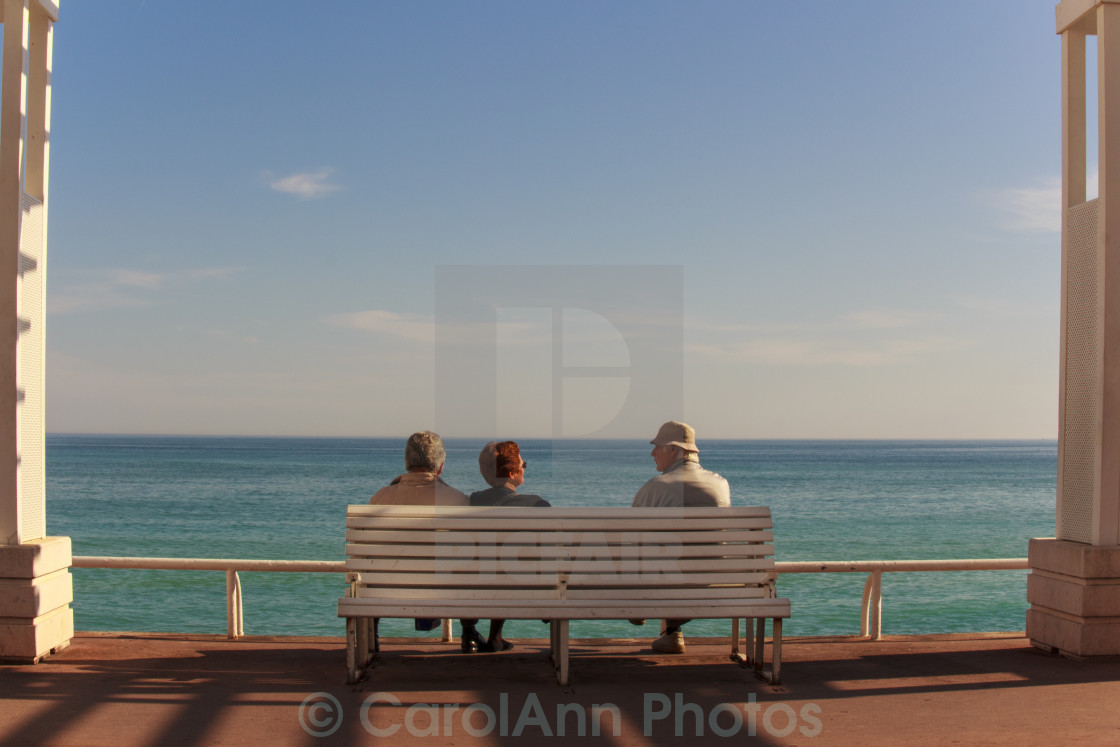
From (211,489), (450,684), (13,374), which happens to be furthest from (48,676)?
(211,489)

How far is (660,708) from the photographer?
392 cm

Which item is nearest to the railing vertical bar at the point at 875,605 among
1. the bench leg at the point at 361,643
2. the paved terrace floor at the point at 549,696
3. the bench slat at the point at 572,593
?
the paved terrace floor at the point at 549,696

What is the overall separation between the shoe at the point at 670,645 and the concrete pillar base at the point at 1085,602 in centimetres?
214

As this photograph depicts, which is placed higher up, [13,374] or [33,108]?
[33,108]

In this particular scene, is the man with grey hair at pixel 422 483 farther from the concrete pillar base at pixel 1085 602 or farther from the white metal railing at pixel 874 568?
the concrete pillar base at pixel 1085 602

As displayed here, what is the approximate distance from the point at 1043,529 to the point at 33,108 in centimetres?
4236

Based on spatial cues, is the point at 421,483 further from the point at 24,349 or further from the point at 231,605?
the point at 24,349

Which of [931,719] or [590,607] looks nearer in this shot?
[931,719]

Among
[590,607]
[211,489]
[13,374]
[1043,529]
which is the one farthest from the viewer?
[211,489]

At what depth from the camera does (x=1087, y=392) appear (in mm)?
5062

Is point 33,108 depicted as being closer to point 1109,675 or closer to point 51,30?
point 51,30

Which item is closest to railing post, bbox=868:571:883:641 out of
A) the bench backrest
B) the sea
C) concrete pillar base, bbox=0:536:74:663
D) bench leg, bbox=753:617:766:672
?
bench leg, bbox=753:617:766:672

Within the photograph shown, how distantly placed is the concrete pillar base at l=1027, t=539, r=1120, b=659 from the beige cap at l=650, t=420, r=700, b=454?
220cm

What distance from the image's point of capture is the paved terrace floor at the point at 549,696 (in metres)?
3.56
